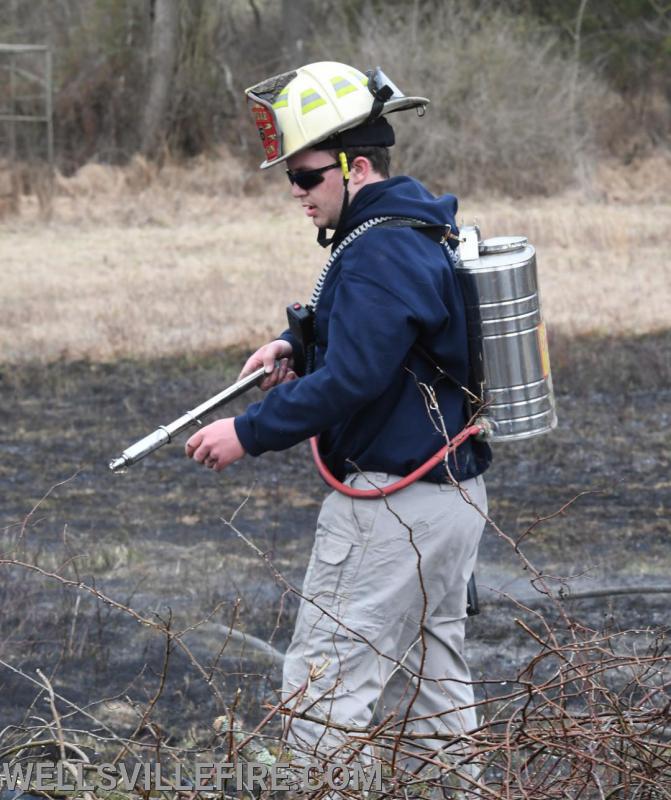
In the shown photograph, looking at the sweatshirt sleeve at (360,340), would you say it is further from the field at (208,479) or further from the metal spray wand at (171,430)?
the field at (208,479)

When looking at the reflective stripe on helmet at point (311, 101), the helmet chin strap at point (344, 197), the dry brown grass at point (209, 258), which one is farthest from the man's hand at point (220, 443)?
the dry brown grass at point (209, 258)

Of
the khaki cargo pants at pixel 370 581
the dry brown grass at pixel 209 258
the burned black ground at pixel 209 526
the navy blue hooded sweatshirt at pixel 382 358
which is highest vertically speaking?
the navy blue hooded sweatshirt at pixel 382 358

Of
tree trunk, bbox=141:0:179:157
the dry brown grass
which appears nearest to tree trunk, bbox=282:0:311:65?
tree trunk, bbox=141:0:179:157

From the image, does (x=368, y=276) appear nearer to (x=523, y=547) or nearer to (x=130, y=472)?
(x=523, y=547)

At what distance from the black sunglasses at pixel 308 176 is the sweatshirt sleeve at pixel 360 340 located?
23 centimetres

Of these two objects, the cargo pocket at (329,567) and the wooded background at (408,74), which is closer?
the cargo pocket at (329,567)

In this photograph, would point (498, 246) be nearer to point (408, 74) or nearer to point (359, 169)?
point (359, 169)

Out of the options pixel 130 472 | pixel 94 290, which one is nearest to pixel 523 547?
pixel 130 472

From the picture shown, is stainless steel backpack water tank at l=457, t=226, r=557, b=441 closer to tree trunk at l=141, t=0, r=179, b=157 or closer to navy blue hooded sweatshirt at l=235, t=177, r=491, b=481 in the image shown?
navy blue hooded sweatshirt at l=235, t=177, r=491, b=481

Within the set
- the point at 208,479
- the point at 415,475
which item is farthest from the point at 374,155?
the point at 208,479

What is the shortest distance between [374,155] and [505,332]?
1.70 feet

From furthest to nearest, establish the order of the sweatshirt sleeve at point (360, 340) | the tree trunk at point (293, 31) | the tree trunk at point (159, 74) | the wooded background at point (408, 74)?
1. the tree trunk at point (293, 31)
2. the tree trunk at point (159, 74)
3. the wooded background at point (408, 74)
4. the sweatshirt sleeve at point (360, 340)

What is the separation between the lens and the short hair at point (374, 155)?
3297mm

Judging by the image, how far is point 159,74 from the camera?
22062 mm
